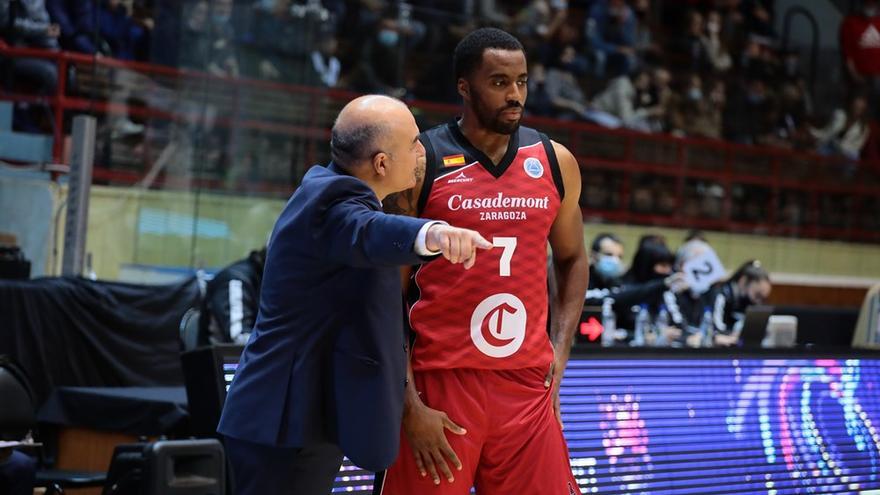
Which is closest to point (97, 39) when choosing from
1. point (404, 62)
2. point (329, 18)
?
point (329, 18)

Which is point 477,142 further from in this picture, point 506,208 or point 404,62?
point 404,62

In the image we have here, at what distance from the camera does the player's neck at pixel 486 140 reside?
389 centimetres

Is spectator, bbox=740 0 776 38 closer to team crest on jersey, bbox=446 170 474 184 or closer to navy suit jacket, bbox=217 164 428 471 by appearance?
team crest on jersey, bbox=446 170 474 184

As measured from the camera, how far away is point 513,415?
3.77 m

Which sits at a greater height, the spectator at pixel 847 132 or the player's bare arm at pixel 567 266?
the spectator at pixel 847 132

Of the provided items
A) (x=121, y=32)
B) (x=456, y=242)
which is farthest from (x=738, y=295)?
(x=456, y=242)

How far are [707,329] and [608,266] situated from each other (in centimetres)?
87

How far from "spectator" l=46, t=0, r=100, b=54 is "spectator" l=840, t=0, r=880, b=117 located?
1283 cm

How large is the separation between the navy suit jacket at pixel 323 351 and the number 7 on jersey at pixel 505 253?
735 mm

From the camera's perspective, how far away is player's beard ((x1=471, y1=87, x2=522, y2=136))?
3816 mm

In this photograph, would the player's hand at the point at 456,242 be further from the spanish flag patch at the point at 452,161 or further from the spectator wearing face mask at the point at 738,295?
the spectator wearing face mask at the point at 738,295

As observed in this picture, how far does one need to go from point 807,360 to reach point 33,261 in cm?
549

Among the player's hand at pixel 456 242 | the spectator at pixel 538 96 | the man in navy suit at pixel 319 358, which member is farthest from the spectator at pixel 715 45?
the player's hand at pixel 456 242

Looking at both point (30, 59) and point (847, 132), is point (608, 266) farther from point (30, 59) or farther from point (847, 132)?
point (847, 132)
